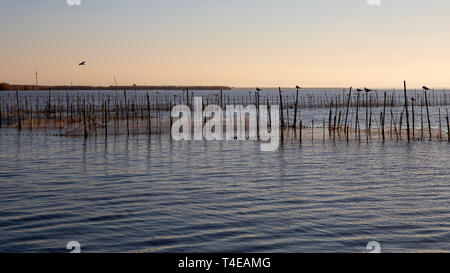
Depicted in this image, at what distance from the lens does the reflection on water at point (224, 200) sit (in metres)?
9.50

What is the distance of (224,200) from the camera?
13250 millimetres

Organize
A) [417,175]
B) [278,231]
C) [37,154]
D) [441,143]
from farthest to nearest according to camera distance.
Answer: [441,143] < [37,154] < [417,175] < [278,231]

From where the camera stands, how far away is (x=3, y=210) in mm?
11992

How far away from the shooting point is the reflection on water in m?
9.50

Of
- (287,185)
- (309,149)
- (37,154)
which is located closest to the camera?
(287,185)

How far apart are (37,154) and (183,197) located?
41.8 ft

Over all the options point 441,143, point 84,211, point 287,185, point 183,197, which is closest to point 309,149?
point 441,143

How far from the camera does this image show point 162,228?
10375 millimetres

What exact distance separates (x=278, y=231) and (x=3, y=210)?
677 cm

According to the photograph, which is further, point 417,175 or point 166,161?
point 166,161
